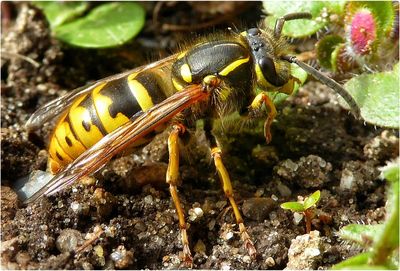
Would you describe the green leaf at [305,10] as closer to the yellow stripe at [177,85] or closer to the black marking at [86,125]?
the yellow stripe at [177,85]

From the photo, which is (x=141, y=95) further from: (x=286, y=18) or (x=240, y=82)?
(x=286, y=18)

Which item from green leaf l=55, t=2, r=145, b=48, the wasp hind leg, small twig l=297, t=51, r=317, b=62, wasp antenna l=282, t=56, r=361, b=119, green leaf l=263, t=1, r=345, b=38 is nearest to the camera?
the wasp hind leg

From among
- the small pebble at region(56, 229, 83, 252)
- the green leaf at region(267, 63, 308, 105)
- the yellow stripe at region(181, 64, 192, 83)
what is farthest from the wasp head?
the small pebble at region(56, 229, 83, 252)

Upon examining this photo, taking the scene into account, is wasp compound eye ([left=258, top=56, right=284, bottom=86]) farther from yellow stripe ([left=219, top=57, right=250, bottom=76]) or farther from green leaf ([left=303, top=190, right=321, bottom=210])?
green leaf ([left=303, top=190, right=321, bottom=210])

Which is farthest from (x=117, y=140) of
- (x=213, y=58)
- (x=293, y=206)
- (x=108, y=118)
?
(x=293, y=206)

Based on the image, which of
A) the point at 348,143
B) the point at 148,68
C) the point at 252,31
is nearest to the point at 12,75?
the point at 148,68

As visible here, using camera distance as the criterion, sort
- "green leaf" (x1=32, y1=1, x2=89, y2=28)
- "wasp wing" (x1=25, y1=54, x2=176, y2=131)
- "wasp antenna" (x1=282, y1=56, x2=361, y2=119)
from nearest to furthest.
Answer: "wasp antenna" (x1=282, y1=56, x2=361, y2=119) < "wasp wing" (x1=25, y1=54, x2=176, y2=131) < "green leaf" (x1=32, y1=1, x2=89, y2=28)
